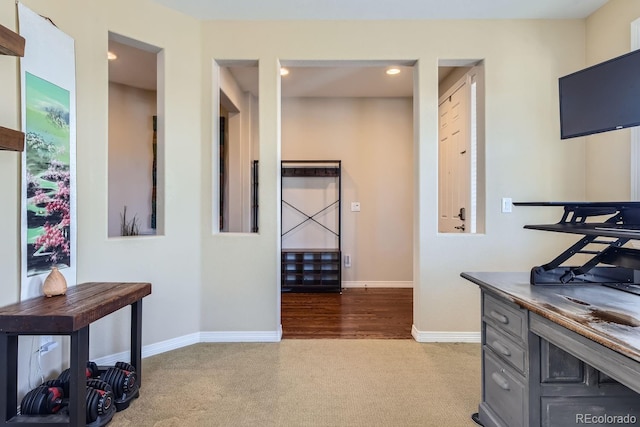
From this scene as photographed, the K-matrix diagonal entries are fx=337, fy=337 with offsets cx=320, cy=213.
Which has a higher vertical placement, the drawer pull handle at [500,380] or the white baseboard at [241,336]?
the drawer pull handle at [500,380]

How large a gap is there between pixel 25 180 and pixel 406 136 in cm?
408

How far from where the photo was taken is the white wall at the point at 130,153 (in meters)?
4.18

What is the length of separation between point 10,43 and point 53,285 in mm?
1190

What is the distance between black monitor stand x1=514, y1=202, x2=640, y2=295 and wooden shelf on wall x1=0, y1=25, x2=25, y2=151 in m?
2.31

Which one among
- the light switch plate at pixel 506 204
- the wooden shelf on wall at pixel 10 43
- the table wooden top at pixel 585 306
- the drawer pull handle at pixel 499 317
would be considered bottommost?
the drawer pull handle at pixel 499 317

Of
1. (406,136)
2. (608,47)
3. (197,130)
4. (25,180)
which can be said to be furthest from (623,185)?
(25,180)

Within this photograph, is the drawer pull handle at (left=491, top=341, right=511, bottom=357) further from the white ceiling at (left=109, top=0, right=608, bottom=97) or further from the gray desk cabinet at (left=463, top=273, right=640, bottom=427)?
the white ceiling at (left=109, top=0, right=608, bottom=97)

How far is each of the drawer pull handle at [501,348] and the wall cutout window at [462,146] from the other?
1.40m

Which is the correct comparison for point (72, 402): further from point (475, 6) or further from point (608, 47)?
point (608, 47)

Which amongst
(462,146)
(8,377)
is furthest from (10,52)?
(462,146)

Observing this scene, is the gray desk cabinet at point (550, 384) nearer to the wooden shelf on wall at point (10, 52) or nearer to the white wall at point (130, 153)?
the wooden shelf on wall at point (10, 52)

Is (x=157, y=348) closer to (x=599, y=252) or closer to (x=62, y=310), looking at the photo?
(x=62, y=310)

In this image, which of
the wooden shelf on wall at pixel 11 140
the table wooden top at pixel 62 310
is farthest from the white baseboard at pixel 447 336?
the wooden shelf on wall at pixel 11 140

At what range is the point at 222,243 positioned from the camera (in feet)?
9.22
